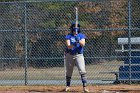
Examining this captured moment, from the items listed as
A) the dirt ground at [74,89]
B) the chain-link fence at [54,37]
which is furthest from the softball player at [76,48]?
the chain-link fence at [54,37]

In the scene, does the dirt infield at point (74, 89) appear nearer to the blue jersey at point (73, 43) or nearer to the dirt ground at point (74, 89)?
the dirt ground at point (74, 89)

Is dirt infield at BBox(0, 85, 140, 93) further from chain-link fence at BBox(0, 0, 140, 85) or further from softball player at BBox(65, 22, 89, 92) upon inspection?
chain-link fence at BBox(0, 0, 140, 85)

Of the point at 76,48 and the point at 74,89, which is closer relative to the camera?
the point at 76,48

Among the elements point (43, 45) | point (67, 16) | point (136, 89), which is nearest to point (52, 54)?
point (43, 45)

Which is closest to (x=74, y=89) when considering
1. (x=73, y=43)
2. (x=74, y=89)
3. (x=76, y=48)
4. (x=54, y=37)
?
(x=74, y=89)

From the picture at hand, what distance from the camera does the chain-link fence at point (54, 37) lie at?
16656 millimetres

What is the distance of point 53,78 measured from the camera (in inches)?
696

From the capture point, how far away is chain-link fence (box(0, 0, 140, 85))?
16656 mm

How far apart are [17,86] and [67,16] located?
11.5 feet

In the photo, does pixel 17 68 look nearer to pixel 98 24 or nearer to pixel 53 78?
pixel 53 78

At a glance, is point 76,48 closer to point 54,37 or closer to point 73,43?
point 73,43

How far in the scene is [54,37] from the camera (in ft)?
57.0

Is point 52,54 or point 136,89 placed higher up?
point 52,54

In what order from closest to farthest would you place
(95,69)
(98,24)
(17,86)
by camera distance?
(17,86) → (98,24) → (95,69)
